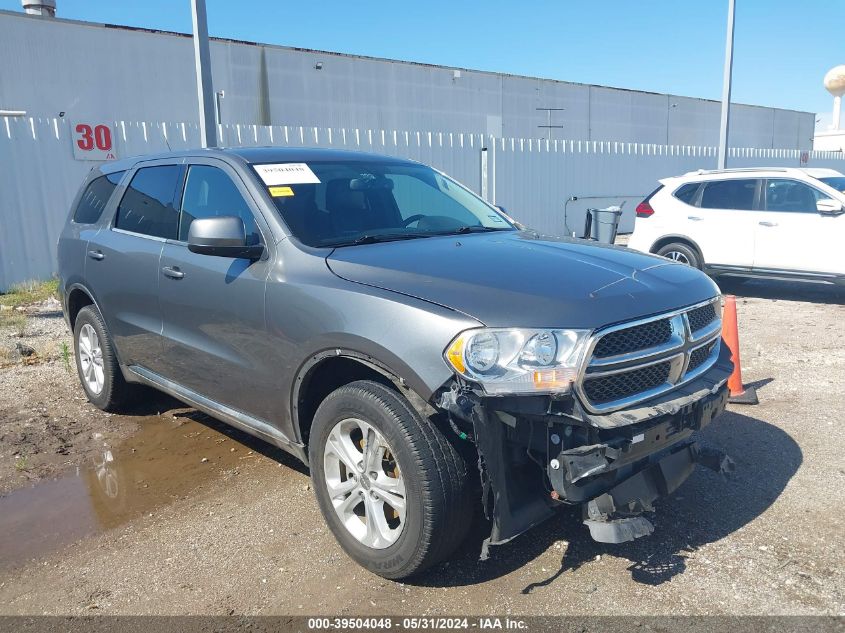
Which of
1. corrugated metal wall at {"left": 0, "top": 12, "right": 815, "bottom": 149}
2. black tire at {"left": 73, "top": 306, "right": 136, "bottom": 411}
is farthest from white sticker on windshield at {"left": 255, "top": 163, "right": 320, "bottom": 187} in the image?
corrugated metal wall at {"left": 0, "top": 12, "right": 815, "bottom": 149}

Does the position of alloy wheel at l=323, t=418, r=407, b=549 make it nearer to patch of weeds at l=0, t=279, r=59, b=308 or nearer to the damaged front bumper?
the damaged front bumper

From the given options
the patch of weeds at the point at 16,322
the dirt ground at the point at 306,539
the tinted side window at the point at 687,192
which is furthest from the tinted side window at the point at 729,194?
the patch of weeds at the point at 16,322

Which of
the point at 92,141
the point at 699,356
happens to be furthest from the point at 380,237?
the point at 92,141

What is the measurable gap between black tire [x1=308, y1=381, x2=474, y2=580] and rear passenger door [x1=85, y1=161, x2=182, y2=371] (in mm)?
1988

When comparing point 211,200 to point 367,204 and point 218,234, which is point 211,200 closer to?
point 218,234

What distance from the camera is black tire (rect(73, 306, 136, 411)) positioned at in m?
5.05

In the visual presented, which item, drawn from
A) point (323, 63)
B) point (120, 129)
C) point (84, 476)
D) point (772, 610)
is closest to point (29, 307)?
point (120, 129)

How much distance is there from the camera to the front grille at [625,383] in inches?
106

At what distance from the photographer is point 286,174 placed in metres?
3.86

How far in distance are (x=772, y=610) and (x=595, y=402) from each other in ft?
3.68

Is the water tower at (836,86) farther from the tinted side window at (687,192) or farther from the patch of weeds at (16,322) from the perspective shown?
the patch of weeds at (16,322)

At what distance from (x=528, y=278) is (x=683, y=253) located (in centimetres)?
772

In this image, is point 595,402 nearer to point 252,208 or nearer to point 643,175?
point 252,208

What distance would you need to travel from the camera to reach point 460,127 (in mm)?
A: 24875
